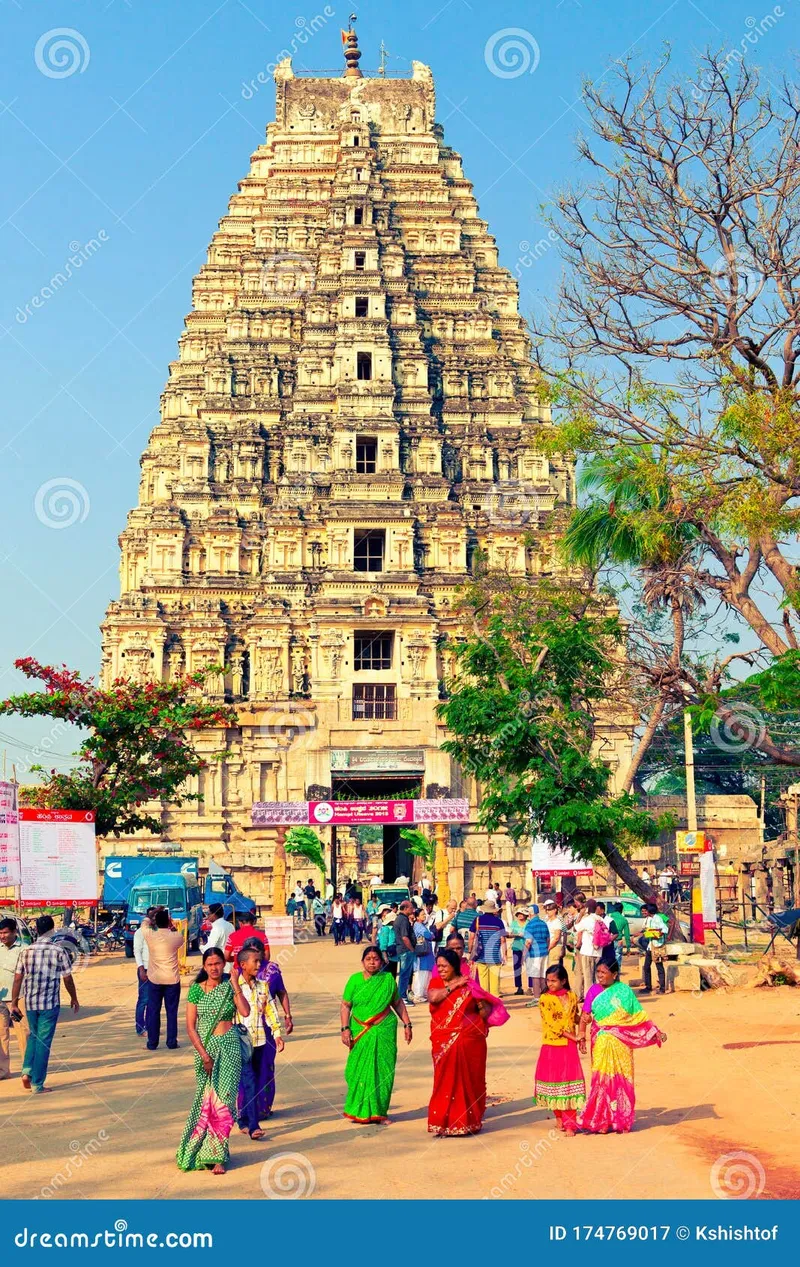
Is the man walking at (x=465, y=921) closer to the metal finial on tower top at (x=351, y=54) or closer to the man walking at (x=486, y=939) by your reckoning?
the man walking at (x=486, y=939)

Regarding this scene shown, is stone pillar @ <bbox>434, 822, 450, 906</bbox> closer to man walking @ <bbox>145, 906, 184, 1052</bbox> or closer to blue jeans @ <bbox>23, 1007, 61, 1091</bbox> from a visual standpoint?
man walking @ <bbox>145, 906, 184, 1052</bbox>

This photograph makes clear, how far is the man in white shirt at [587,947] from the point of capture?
645 inches

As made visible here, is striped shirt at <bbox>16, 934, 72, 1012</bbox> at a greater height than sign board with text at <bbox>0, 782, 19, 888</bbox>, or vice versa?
sign board with text at <bbox>0, 782, 19, 888</bbox>

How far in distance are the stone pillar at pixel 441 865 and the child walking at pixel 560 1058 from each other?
70.1ft

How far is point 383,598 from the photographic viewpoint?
41500mm

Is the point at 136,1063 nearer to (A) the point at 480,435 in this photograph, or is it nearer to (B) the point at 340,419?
(B) the point at 340,419

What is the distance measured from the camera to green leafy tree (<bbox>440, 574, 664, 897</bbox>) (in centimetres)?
1980

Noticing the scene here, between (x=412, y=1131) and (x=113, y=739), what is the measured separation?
2054 cm

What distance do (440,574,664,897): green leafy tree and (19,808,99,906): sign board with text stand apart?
5.57m

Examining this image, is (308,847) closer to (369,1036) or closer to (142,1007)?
(142,1007)

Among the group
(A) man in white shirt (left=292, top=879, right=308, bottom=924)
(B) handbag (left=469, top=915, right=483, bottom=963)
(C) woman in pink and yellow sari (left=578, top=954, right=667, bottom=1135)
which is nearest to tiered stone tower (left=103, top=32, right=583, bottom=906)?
(A) man in white shirt (left=292, top=879, right=308, bottom=924)

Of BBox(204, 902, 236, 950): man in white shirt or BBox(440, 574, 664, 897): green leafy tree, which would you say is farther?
BBox(440, 574, 664, 897): green leafy tree

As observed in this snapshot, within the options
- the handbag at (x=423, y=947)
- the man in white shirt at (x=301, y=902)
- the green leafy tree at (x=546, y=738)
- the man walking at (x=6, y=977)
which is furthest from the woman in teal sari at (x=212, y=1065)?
the man in white shirt at (x=301, y=902)

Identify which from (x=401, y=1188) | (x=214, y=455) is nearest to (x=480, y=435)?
(x=214, y=455)
